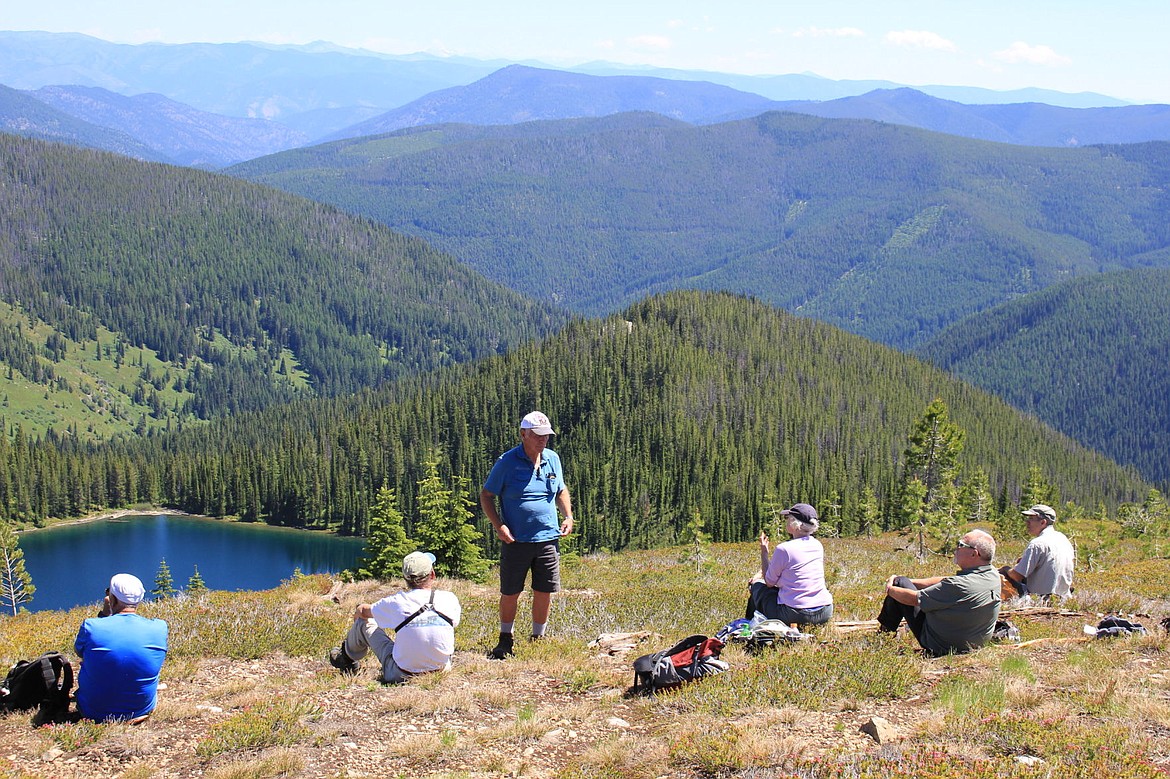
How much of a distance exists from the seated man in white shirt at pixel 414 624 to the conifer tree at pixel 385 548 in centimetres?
1448

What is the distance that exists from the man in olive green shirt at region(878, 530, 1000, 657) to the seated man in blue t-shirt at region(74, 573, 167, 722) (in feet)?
39.2

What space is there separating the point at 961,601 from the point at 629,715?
609cm

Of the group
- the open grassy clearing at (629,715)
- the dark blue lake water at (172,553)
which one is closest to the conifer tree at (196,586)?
the open grassy clearing at (629,715)

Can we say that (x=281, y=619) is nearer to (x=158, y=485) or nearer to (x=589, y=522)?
(x=589, y=522)

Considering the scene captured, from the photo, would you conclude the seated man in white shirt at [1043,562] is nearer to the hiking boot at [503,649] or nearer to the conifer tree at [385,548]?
the hiking boot at [503,649]

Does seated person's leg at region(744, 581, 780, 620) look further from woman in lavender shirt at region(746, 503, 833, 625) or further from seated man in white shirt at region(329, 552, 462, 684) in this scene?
seated man in white shirt at region(329, 552, 462, 684)

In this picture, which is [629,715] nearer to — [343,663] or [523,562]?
[523,562]

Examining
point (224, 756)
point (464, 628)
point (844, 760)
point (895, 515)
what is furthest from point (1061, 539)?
point (895, 515)

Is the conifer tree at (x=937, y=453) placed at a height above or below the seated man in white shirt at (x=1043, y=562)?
below

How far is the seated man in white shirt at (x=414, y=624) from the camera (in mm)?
14906

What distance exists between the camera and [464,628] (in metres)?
19.9

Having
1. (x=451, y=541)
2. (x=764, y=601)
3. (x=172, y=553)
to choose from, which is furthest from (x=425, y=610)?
(x=172, y=553)

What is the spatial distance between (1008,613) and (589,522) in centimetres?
12082

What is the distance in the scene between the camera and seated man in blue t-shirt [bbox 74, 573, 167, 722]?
1309 centimetres
